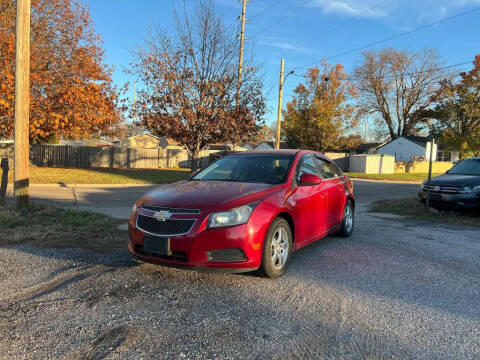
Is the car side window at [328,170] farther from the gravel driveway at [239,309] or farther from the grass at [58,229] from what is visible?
the grass at [58,229]

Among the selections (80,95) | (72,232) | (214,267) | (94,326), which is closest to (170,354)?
(94,326)

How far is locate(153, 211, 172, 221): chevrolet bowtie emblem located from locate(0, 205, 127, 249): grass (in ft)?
6.30

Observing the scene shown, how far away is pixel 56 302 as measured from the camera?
11.9 ft

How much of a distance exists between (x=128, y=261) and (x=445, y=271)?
412 cm

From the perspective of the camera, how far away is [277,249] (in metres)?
4.33

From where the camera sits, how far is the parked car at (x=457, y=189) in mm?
8539

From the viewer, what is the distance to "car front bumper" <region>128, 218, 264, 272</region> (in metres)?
3.82

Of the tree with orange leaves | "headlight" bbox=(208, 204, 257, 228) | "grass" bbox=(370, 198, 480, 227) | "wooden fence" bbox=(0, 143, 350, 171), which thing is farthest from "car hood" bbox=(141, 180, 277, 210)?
"wooden fence" bbox=(0, 143, 350, 171)

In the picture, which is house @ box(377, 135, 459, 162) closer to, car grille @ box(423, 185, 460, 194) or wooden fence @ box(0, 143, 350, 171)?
wooden fence @ box(0, 143, 350, 171)

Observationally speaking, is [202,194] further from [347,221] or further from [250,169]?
[347,221]

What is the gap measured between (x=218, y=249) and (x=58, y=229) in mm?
4006

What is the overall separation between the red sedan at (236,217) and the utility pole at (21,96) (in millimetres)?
4657

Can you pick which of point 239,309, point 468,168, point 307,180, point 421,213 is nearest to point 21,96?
point 307,180

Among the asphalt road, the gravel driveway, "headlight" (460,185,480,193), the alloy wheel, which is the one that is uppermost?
"headlight" (460,185,480,193)
